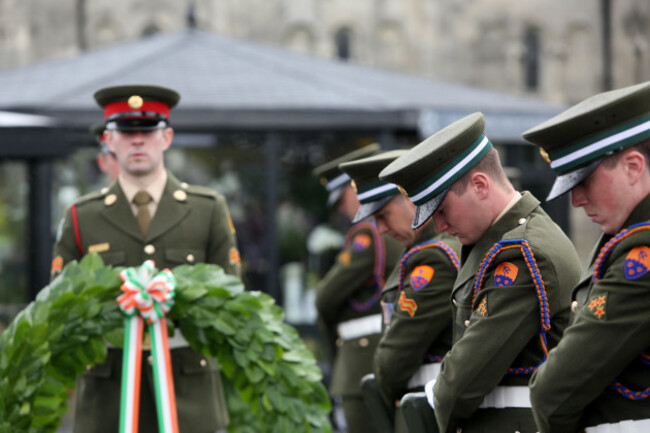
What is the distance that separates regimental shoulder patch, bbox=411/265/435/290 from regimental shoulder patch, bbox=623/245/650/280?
160 cm

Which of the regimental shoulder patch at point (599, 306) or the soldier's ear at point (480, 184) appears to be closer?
the regimental shoulder patch at point (599, 306)

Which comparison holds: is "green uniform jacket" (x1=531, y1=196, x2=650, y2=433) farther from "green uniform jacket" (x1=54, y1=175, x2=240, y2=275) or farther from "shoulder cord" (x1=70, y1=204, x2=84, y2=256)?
"shoulder cord" (x1=70, y1=204, x2=84, y2=256)

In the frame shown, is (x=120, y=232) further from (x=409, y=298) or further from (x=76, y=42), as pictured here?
(x=76, y=42)

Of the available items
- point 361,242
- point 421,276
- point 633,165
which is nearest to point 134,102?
point 421,276

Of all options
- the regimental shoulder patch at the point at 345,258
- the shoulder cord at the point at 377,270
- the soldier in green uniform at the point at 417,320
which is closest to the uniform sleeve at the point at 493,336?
the soldier in green uniform at the point at 417,320

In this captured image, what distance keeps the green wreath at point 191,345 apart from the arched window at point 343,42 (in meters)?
26.1

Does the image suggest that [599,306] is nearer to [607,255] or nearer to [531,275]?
[607,255]

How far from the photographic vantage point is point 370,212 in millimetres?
5227

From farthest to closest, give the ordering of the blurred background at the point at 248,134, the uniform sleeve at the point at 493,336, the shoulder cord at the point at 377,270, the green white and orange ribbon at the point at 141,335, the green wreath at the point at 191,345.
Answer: the blurred background at the point at 248,134
the shoulder cord at the point at 377,270
the green white and orange ribbon at the point at 141,335
the green wreath at the point at 191,345
the uniform sleeve at the point at 493,336

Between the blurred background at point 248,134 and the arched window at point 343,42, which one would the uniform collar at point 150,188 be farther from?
the arched window at point 343,42

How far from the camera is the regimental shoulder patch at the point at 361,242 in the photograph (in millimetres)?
6754

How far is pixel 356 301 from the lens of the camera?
6.87 meters

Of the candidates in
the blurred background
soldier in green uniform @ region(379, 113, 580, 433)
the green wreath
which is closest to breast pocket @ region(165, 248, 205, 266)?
the green wreath

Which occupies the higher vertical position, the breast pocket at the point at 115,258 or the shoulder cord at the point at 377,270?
the breast pocket at the point at 115,258
